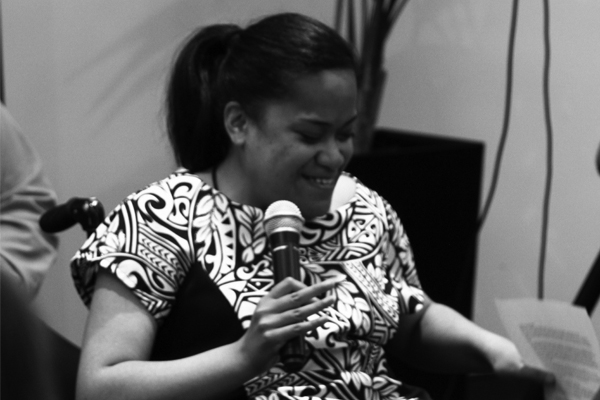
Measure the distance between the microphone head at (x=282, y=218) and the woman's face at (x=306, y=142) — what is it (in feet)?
0.57

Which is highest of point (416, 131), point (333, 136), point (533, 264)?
point (333, 136)

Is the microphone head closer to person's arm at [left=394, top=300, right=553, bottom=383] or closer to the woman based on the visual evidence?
the woman

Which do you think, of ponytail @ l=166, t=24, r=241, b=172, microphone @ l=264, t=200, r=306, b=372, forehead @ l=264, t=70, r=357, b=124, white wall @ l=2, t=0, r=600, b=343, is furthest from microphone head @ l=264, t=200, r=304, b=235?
white wall @ l=2, t=0, r=600, b=343

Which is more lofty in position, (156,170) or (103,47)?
(103,47)

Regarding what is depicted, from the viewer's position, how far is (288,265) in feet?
4.48

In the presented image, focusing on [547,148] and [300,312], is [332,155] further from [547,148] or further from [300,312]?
[547,148]

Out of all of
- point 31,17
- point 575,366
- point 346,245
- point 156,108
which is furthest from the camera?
point 156,108

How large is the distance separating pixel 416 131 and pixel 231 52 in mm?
1371

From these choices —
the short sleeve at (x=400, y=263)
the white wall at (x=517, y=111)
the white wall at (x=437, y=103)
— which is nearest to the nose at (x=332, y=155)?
the short sleeve at (x=400, y=263)

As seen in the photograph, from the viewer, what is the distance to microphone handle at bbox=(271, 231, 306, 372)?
53.7 inches

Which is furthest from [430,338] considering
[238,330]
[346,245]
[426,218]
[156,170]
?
[156,170]

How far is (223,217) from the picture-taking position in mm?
1611

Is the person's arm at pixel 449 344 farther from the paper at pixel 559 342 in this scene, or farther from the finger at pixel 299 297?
the finger at pixel 299 297

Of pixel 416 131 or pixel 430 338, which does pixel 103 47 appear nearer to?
pixel 416 131
